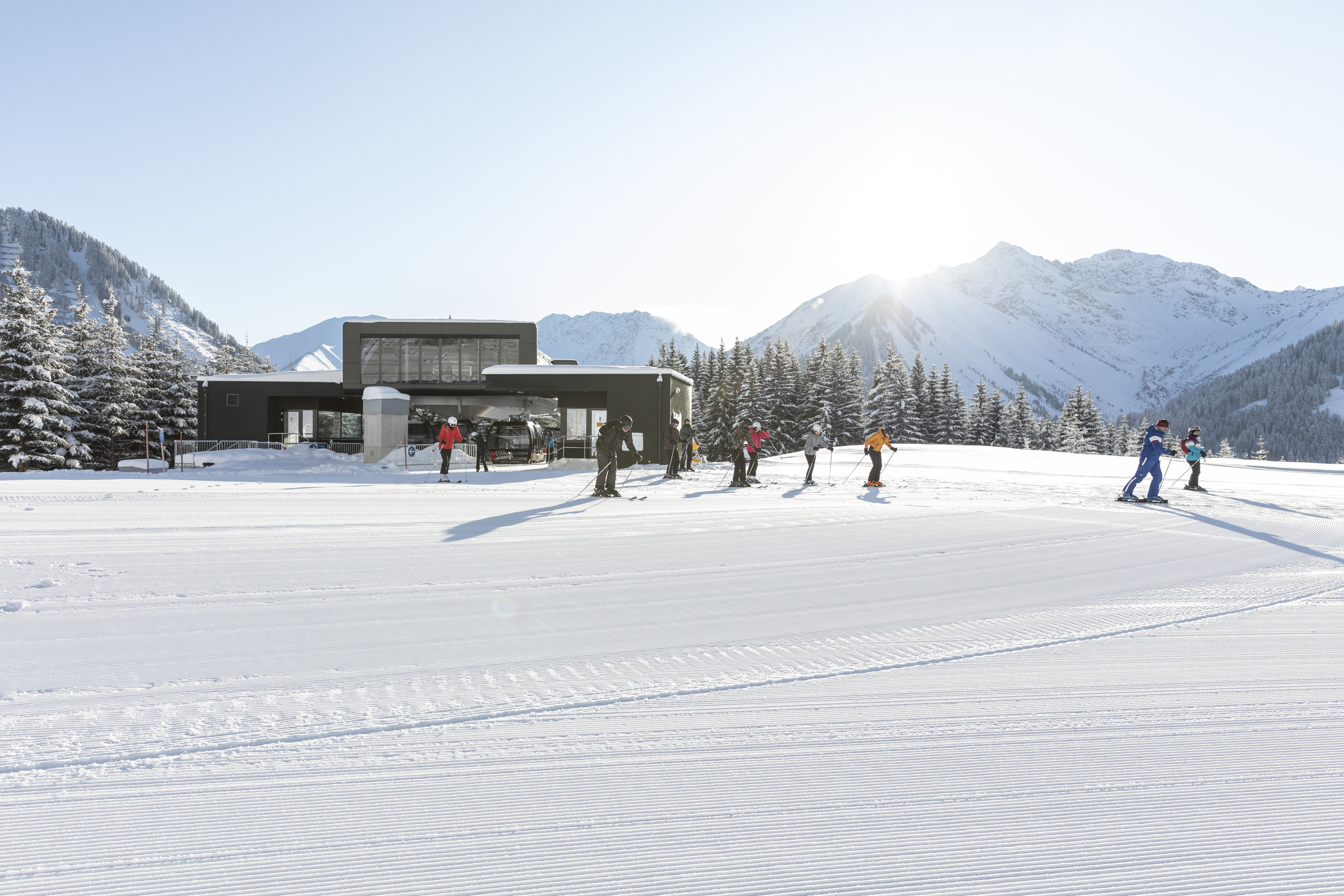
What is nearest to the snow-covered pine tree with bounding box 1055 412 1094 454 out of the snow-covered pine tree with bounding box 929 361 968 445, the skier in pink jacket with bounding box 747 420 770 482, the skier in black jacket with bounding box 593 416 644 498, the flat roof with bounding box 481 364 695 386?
the snow-covered pine tree with bounding box 929 361 968 445

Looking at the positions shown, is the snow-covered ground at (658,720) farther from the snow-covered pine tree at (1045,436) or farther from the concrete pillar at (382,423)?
the snow-covered pine tree at (1045,436)

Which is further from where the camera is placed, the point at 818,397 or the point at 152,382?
the point at 818,397

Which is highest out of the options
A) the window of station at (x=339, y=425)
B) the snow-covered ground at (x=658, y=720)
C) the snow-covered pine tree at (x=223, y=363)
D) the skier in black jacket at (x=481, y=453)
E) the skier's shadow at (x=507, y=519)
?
the snow-covered pine tree at (x=223, y=363)

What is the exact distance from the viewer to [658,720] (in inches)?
149

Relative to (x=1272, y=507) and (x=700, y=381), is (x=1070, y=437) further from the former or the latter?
(x=1272, y=507)

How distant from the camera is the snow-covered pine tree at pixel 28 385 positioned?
29969 millimetres

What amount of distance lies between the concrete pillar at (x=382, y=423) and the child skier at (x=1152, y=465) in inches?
913

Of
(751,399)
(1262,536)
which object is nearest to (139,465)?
(1262,536)

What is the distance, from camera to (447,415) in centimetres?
3575

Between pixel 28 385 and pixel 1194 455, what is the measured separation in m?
41.4

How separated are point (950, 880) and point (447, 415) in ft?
116

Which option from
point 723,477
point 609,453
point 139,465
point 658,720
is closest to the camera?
point 658,720

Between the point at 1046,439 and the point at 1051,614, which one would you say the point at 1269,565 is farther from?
the point at 1046,439

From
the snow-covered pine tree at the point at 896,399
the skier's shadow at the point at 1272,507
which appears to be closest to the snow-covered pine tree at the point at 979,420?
the snow-covered pine tree at the point at 896,399
